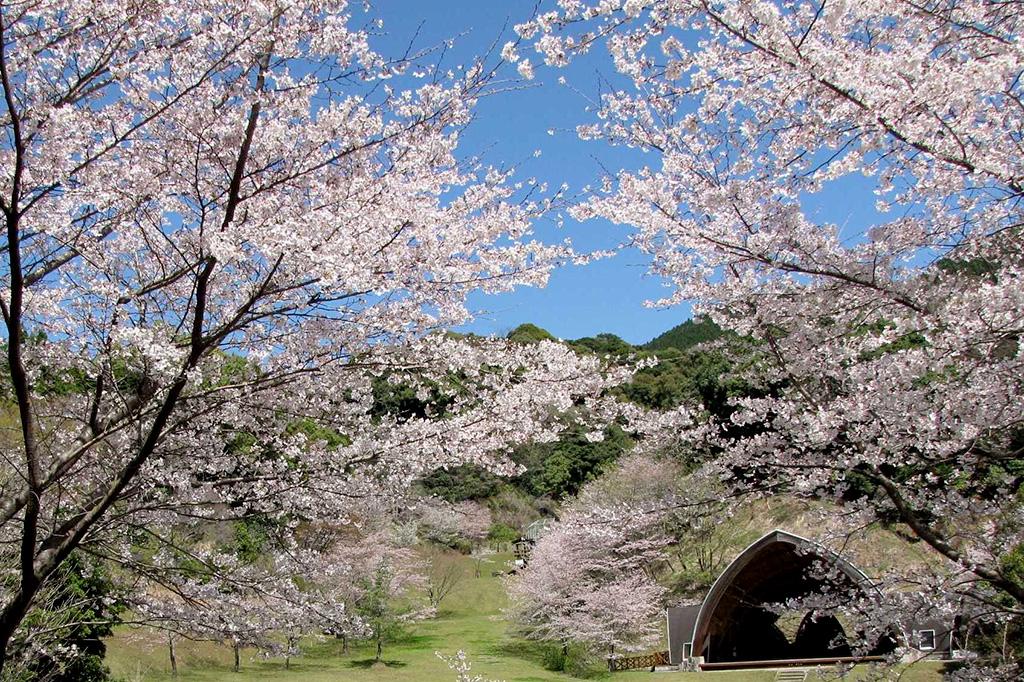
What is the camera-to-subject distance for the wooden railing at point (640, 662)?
1864cm

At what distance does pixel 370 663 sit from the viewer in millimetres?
19625

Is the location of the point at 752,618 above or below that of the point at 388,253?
below

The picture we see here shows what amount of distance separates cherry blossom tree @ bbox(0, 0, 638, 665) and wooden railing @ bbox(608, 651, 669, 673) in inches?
675

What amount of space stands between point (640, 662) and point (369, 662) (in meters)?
7.83

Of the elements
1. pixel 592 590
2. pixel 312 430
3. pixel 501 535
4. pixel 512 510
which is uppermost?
pixel 512 510

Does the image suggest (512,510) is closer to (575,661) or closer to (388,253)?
(575,661)

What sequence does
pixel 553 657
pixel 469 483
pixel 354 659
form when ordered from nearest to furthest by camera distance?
pixel 354 659, pixel 553 657, pixel 469 483

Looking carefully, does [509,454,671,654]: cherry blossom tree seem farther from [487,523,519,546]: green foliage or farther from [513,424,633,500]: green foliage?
[487,523,519,546]: green foliage

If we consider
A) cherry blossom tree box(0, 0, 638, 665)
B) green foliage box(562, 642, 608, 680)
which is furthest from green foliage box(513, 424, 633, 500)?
cherry blossom tree box(0, 0, 638, 665)

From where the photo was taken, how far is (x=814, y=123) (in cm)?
306

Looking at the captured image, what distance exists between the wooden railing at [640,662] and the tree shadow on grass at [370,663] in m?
5.99

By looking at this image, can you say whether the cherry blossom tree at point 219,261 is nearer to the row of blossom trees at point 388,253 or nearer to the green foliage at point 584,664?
the row of blossom trees at point 388,253

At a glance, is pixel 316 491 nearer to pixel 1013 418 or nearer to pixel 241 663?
pixel 1013 418

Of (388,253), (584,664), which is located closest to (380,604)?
(584,664)
